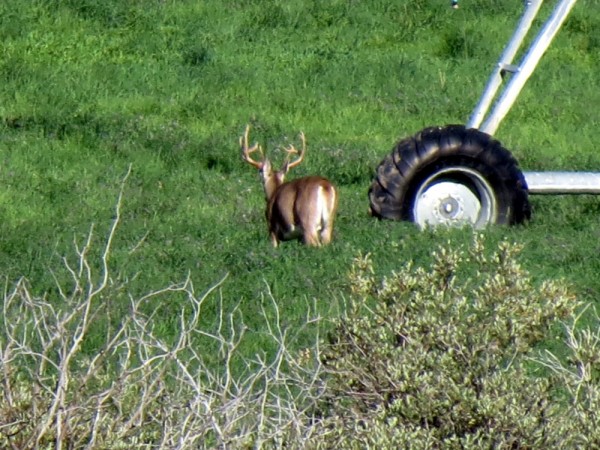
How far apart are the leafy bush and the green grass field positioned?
2.09m

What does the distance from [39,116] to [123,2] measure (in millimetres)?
5097

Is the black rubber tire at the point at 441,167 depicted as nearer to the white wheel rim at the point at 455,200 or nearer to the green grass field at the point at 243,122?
the white wheel rim at the point at 455,200

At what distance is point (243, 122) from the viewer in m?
16.7

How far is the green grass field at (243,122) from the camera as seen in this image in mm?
10625

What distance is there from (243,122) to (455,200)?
Answer: 5265 mm

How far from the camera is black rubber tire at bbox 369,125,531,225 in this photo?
11586 millimetres

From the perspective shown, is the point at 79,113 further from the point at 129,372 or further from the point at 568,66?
the point at 129,372

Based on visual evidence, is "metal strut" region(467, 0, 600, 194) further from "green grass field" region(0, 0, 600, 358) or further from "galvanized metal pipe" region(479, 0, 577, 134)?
"green grass field" region(0, 0, 600, 358)

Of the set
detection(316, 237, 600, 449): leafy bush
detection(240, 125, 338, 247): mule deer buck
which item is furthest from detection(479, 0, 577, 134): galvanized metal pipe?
detection(316, 237, 600, 449): leafy bush

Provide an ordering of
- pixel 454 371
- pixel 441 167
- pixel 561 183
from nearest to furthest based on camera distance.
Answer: pixel 454 371 → pixel 441 167 → pixel 561 183

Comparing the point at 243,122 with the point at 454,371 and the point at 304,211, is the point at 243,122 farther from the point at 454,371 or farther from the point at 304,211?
the point at 454,371

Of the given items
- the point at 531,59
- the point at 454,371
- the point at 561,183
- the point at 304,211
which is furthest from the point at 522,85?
the point at 454,371

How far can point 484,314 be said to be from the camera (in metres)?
6.50

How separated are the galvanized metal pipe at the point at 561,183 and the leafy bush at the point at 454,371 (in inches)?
200
